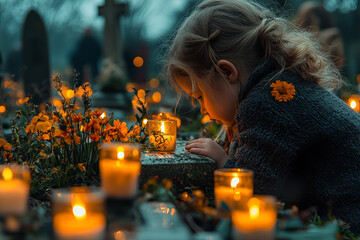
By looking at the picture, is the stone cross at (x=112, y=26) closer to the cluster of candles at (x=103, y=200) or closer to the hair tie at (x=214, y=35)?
the hair tie at (x=214, y=35)

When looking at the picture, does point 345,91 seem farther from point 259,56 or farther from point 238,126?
point 238,126

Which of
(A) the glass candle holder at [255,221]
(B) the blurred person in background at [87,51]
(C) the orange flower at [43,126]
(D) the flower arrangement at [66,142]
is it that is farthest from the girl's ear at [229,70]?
(B) the blurred person in background at [87,51]

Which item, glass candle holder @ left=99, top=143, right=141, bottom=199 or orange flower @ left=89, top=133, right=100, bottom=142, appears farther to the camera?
orange flower @ left=89, top=133, right=100, bottom=142

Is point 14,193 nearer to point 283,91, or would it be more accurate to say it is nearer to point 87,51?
point 283,91

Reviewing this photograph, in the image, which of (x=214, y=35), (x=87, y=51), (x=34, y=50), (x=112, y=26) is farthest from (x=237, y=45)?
(x=87, y=51)

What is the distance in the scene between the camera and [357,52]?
19.3m

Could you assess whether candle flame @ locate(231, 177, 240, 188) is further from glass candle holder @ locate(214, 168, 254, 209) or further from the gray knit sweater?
the gray knit sweater

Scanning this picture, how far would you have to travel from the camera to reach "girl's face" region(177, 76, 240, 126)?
2.41m

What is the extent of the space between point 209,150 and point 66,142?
748 millimetres

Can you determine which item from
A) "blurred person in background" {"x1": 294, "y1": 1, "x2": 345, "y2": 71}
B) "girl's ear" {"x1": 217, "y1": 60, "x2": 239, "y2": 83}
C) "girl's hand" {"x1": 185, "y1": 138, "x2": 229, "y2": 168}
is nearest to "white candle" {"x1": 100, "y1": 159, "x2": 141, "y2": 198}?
"girl's hand" {"x1": 185, "y1": 138, "x2": 229, "y2": 168}

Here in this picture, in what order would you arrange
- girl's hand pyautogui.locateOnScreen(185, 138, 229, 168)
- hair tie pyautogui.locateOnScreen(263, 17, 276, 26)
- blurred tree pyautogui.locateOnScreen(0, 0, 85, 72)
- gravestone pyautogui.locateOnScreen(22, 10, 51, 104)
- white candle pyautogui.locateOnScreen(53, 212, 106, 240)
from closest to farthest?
white candle pyautogui.locateOnScreen(53, 212, 106, 240)
girl's hand pyautogui.locateOnScreen(185, 138, 229, 168)
hair tie pyautogui.locateOnScreen(263, 17, 276, 26)
gravestone pyautogui.locateOnScreen(22, 10, 51, 104)
blurred tree pyautogui.locateOnScreen(0, 0, 85, 72)

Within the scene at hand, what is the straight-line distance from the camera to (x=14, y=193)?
108cm

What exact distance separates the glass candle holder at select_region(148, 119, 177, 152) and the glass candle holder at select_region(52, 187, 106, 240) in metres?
1.37

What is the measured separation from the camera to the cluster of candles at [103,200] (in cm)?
94
